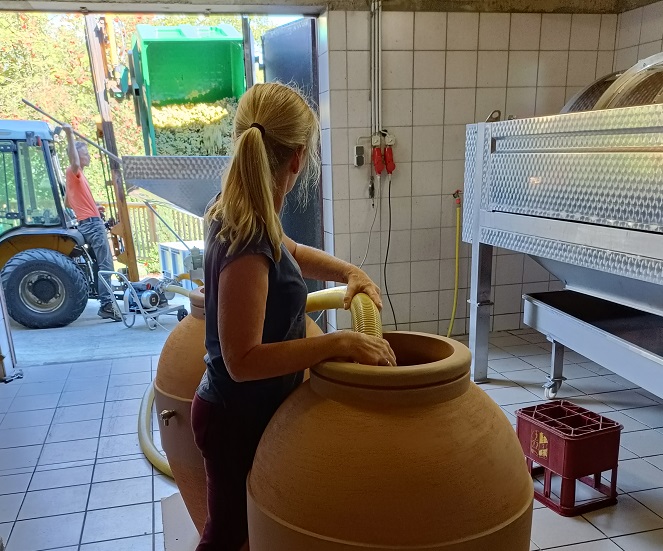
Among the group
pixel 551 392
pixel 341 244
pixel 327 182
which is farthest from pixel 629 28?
pixel 551 392

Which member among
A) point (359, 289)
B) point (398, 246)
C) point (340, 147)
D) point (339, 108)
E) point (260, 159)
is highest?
point (339, 108)

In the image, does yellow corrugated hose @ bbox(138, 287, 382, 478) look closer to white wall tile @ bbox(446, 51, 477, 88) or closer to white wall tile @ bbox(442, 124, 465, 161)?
white wall tile @ bbox(442, 124, 465, 161)

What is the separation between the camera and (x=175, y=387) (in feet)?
5.43

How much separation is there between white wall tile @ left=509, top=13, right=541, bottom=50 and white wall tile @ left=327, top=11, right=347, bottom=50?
113 centimetres

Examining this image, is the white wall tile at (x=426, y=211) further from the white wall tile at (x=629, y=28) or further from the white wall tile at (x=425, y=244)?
the white wall tile at (x=629, y=28)

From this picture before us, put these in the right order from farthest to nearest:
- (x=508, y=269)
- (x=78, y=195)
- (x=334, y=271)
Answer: (x=78, y=195), (x=508, y=269), (x=334, y=271)

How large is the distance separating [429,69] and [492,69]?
438 millimetres

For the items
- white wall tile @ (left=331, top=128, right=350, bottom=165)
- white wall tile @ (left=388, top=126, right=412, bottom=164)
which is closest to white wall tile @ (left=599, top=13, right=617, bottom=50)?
white wall tile @ (left=388, top=126, right=412, bottom=164)

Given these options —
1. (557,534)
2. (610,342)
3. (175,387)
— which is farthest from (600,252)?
(175,387)

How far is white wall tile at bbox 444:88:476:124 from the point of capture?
355cm

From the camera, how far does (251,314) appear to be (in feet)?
3.22

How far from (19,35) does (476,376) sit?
8794 mm

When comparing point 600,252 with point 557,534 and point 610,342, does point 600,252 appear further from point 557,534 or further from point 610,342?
point 557,534

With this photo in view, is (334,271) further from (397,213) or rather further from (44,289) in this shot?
(44,289)
